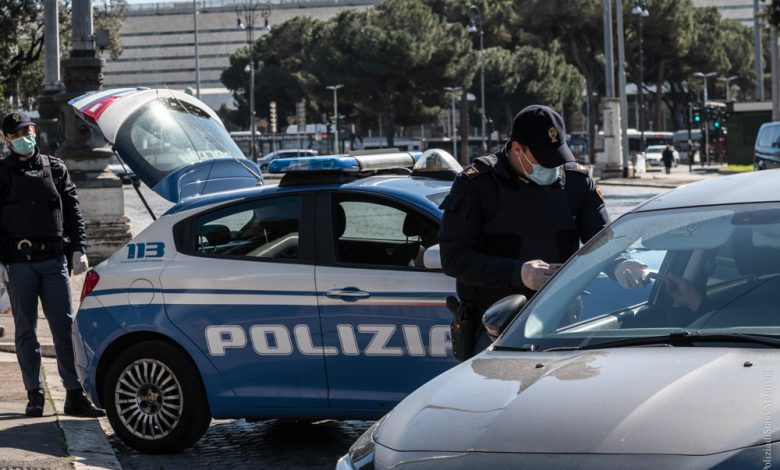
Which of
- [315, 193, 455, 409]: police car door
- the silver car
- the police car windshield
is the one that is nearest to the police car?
[315, 193, 455, 409]: police car door

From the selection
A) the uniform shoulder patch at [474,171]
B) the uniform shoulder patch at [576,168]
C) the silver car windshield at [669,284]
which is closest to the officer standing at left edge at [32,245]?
the uniform shoulder patch at [474,171]

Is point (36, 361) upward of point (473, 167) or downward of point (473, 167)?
downward

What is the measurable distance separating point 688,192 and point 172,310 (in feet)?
10.9

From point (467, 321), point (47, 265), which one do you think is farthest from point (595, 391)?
point (47, 265)

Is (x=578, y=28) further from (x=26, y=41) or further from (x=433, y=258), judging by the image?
(x=433, y=258)

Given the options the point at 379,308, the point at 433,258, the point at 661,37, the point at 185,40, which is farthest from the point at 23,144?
the point at 185,40

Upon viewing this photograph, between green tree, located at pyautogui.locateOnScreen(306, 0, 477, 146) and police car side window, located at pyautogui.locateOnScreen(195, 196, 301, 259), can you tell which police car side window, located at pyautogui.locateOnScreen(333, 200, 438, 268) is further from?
green tree, located at pyautogui.locateOnScreen(306, 0, 477, 146)

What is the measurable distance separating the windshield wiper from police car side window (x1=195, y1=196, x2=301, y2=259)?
330cm

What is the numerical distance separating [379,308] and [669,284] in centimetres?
260

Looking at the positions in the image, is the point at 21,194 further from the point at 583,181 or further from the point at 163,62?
the point at 163,62

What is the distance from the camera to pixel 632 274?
4473mm

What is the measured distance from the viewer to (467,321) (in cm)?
559

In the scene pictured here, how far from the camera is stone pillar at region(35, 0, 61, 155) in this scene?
21.2 metres

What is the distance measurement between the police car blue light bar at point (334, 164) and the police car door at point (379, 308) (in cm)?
16
